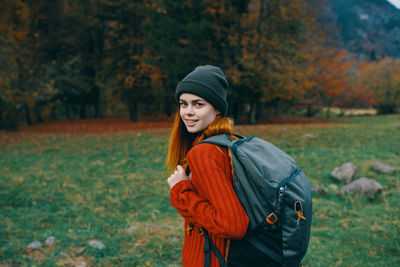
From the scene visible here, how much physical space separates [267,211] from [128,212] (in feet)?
15.4

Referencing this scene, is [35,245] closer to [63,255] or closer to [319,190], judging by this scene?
[63,255]

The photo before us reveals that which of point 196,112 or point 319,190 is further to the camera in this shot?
point 319,190

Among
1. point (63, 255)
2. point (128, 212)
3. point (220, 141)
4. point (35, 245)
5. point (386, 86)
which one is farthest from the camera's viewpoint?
point (386, 86)

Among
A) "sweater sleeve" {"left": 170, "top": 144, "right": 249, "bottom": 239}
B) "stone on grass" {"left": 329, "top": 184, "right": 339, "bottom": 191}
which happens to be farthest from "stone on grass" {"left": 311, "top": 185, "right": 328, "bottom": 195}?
"sweater sleeve" {"left": 170, "top": 144, "right": 249, "bottom": 239}

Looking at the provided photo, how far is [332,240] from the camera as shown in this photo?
14.6 ft

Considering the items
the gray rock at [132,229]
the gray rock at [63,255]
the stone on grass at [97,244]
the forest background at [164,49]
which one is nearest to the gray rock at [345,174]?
the gray rock at [132,229]

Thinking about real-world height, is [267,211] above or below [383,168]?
above

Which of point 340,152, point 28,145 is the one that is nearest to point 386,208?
point 340,152

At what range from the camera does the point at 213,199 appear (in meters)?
1.49

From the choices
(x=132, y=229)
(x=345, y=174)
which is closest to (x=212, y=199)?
(x=132, y=229)

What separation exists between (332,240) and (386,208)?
1660 mm

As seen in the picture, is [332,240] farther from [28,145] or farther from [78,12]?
[78,12]

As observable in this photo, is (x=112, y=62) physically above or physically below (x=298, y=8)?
below

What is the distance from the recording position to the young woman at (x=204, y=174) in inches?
57.9
